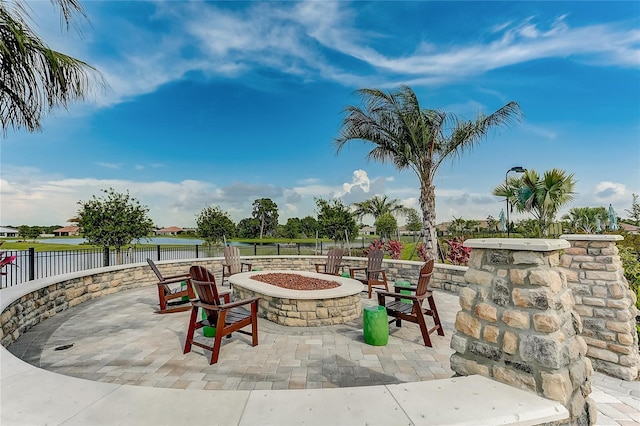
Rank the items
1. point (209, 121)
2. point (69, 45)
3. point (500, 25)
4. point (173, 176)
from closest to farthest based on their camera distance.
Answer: point (69, 45)
point (500, 25)
point (209, 121)
point (173, 176)

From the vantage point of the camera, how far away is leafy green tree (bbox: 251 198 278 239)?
50791 millimetres

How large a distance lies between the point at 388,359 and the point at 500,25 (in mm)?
6759

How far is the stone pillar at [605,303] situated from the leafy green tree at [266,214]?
4808 centimetres

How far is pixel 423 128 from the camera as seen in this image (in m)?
8.93

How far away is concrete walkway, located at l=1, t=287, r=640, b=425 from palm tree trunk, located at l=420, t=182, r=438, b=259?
435 cm

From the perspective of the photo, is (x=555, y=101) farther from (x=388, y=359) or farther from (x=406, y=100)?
(x=388, y=359)

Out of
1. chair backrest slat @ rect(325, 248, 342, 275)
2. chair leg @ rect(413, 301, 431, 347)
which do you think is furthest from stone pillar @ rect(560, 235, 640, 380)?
chair backrest slat @ rect(325, 248, 342, 275)

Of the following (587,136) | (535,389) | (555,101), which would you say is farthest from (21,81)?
(587,136)

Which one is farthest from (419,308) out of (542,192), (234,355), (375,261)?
(542,192)

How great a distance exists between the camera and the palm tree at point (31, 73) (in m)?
3.81

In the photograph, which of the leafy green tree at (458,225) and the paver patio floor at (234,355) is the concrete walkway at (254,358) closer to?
the paver patio floor at (234,355)

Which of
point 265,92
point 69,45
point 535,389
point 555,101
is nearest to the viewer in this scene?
point 535,389

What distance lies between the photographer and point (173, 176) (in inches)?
643

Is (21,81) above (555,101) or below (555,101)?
below
